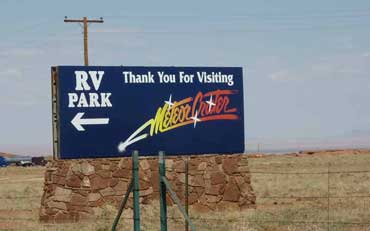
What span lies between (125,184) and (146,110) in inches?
89.1

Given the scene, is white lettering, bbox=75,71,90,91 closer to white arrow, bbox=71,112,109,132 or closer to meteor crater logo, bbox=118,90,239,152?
white arrow, bbox=71,112,109,132

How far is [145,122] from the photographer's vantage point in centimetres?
2523

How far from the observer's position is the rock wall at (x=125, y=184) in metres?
24.5

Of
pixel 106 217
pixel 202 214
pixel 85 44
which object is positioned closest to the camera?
pixel 106 217

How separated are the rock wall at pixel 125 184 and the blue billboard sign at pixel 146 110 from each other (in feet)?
1.21

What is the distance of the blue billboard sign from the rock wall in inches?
14.5

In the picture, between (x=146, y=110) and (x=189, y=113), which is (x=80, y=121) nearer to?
(x=146, y=110)

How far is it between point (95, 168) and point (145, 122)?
6.54ft

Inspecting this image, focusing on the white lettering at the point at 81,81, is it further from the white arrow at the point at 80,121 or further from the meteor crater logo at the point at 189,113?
the meteor crater logo at the point at 189,113

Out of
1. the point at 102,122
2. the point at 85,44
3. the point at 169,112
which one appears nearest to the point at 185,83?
the point at 169,112

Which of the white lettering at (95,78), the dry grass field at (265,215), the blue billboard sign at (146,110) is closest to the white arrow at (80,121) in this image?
the blue billboard sign at (146,110)

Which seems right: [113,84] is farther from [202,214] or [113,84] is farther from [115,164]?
[202,214]

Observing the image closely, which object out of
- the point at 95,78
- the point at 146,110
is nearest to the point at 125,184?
the point at 146,110

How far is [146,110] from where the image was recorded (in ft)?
83.1
